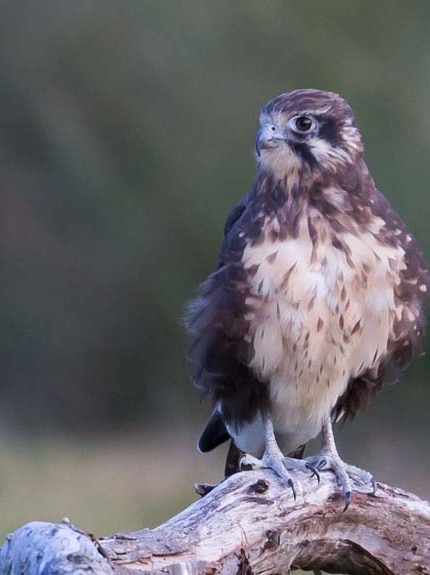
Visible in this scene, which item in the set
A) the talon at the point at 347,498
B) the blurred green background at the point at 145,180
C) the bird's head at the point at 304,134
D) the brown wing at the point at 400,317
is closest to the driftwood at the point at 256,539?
the talon at the point at 347,498

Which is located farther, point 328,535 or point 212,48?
point 212,48

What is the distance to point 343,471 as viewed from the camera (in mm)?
4238

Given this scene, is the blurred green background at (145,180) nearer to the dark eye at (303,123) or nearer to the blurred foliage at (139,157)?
the blurred foliage at (139,157)

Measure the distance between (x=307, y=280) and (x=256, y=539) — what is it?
2.76 ft

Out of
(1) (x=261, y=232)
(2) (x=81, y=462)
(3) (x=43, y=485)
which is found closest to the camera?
(1) (x=261, y=232)

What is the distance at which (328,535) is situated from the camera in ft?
13.2

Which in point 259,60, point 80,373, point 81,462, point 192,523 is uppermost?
point 259,60

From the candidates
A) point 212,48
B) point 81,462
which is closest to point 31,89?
point 212,48

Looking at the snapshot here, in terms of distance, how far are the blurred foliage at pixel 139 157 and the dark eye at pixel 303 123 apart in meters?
5.82

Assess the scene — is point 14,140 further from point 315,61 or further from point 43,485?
point 43,485

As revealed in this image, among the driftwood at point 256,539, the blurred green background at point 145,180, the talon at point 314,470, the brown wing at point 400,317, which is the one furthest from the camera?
the blurred green background at point 145,180

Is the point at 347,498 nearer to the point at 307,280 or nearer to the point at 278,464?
the point at 278,464

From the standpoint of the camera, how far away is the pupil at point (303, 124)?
14.1 ft

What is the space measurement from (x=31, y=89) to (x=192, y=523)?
840 centimetres
